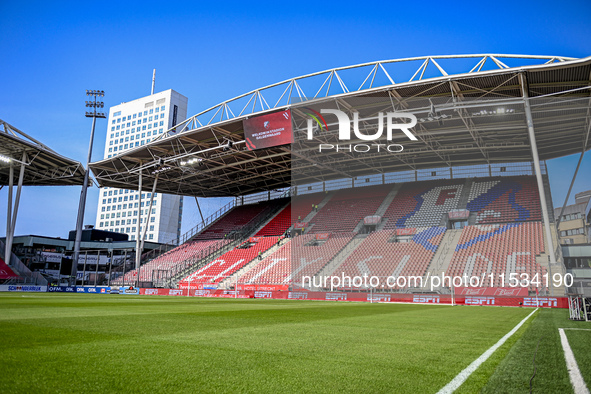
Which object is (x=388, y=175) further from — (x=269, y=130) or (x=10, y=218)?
(x=10, y=218)

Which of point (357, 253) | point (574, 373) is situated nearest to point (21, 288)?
point (357, 253)

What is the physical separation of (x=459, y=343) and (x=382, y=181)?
1401 inches

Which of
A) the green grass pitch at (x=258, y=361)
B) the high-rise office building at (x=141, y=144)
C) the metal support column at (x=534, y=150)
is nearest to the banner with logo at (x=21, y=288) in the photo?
the green grass pitch at (x=258, y=361)

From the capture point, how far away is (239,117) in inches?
1056

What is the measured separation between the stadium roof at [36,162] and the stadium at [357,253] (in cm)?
24

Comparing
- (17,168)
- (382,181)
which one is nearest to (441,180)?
(382,181)

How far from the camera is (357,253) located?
30125 millimetres

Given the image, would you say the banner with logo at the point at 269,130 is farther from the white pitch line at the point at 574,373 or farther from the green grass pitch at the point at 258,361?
the white pitch line at the point at 574,373

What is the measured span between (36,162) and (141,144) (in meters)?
60.0

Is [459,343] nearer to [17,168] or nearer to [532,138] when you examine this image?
[532,138]

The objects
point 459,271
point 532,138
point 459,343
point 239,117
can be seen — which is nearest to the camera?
point 459,343

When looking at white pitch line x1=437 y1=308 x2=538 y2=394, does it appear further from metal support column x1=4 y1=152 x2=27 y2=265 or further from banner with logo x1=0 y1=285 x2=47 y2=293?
metal support column x1=4 y1=152 x2=27 y2=265

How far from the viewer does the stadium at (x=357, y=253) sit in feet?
11.9

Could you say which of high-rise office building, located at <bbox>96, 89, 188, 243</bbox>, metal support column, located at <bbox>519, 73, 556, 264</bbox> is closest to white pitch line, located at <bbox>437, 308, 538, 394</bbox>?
metal support column, located at <bbox>519, 73, 556, 264</bbox>
